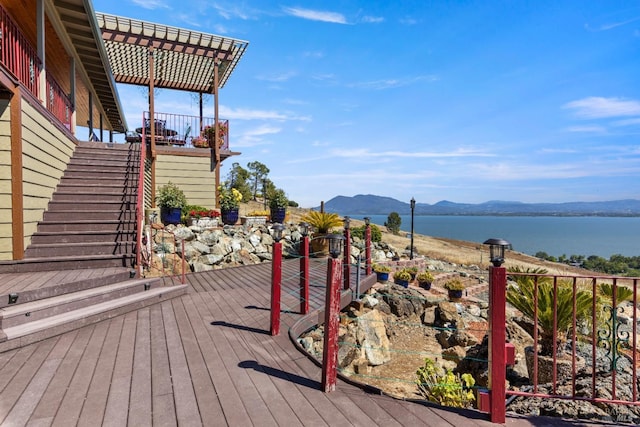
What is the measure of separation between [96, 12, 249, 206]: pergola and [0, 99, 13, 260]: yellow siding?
→ 615 centimetres

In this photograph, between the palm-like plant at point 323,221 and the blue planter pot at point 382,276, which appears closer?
the blue planter pot at point 382,276

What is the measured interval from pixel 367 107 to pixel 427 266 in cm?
1291

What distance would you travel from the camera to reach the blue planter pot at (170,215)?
9930mm

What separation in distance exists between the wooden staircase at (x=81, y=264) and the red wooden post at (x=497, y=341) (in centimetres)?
417

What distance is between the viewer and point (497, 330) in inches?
88.2

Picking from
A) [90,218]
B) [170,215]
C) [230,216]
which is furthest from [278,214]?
[90,218]

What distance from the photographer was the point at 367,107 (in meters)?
22.2

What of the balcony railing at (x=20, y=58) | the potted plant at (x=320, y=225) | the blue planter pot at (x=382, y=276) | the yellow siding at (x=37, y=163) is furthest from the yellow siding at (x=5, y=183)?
the blue planter pot at (x=382, y=276)

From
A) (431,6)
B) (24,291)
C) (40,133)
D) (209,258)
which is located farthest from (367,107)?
(24,291)

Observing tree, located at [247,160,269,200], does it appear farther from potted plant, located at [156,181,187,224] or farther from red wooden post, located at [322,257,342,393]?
red wooden post, located at [322,257,342,393]

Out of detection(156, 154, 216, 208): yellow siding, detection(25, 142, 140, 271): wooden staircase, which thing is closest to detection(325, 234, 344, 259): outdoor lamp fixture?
detection(25, 142, 140, 271): wooden staircase

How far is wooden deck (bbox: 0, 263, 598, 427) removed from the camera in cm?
221

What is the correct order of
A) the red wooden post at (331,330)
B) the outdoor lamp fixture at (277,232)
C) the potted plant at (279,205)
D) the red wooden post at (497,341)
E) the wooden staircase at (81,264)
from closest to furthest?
1. the red wooden post at (497,341)
2. the red wooden post at (331,330)
3. the wooden staircase at (81,264)
4. the outdoor lamp fixture at (277,232)
5. the potted plant at (279,205)

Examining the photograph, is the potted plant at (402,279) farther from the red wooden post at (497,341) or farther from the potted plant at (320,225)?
the red wooden post at (497,341)
